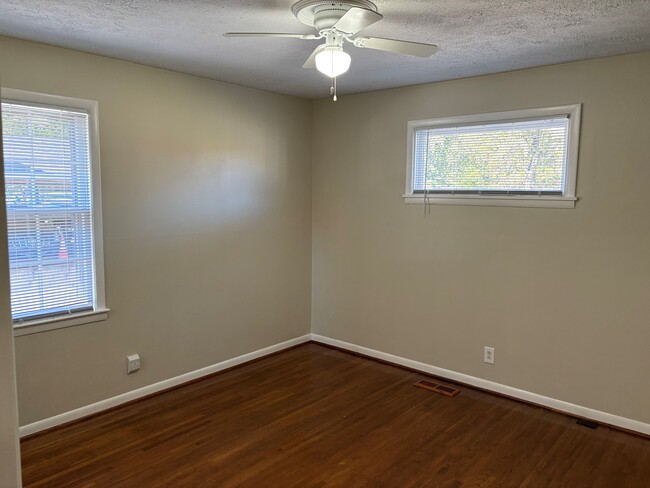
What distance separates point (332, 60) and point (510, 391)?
2813 millimetres

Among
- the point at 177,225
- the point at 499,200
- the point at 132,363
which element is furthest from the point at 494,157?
the point at 132,363

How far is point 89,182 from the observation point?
3188 mm

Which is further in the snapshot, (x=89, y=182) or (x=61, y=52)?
(x=89, y=182)

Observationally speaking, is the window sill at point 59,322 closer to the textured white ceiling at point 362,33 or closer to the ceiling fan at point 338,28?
the textured white ceiling at point 362,33

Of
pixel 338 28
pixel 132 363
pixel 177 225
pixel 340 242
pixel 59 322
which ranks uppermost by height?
pixel 338 28

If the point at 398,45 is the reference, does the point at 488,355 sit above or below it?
below

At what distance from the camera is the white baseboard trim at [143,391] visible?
3.07 meters

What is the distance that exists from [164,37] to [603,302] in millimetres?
3242

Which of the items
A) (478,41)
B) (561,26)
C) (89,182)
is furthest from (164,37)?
(561,26)

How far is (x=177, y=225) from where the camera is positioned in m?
3.73

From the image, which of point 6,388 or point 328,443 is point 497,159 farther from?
point 6,388

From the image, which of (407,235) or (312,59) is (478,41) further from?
(407,235)

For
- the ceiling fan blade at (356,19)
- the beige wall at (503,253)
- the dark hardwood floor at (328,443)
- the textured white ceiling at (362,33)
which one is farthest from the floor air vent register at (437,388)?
the ceiling fan blade at (356,19)

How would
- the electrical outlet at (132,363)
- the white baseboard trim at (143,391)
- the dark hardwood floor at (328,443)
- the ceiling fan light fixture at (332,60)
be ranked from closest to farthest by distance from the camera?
the ceiling fan light fixture at (332,60), the dark hardwood floor at (328,443), the white baseboard trim at (143,391), the electrical outlet at (132,363)
